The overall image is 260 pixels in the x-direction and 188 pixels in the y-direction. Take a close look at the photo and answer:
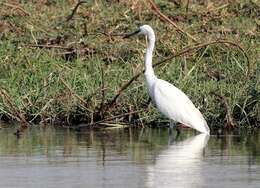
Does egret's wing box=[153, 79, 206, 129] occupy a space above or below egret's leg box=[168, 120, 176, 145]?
above

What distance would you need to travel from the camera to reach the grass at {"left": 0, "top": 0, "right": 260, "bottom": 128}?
634 inches

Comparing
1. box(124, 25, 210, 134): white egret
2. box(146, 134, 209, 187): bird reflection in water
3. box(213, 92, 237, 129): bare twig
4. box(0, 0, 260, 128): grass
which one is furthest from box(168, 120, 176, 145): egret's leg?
box(213, 92, 237, 129): bare twig

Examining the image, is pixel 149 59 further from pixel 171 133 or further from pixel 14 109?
pixel 14 109

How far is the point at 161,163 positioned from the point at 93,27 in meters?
7.89

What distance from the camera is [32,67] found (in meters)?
17.8

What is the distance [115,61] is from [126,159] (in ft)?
18.8

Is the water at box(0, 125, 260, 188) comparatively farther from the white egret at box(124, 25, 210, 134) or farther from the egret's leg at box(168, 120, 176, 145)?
the white egret at box(124, 25, 210, 134)

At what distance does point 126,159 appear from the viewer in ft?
43.2

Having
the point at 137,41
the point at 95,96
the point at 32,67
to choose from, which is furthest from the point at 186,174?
the point at 137,41

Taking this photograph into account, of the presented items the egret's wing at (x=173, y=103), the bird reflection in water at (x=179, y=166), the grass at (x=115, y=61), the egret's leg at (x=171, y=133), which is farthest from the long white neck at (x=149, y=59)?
the bird reflection in water at (x=179, y=166)

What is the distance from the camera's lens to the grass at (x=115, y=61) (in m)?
16.1

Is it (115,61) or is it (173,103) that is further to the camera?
(115,61)

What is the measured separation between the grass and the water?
47cm

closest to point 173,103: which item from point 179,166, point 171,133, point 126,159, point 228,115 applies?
point 171,133
